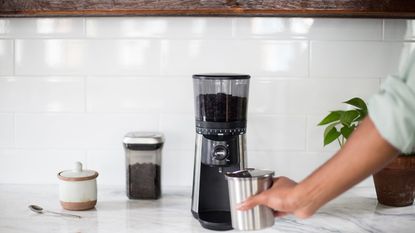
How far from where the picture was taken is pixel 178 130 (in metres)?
1.58

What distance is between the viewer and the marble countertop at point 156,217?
48.6 inches

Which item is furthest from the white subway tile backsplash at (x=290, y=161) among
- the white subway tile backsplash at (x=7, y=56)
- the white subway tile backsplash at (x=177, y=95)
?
the white subway tile backsplash at (x=7, y=56)

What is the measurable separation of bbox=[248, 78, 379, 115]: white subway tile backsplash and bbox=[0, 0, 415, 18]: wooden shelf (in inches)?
7.6

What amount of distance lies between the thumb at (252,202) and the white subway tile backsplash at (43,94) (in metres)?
0.74

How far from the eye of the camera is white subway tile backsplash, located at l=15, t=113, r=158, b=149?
158 centimetres

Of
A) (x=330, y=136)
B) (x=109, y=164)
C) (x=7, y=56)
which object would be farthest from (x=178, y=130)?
(x=7, y=56)

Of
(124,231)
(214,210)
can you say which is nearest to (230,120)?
(214,210)

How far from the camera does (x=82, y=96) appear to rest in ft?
5.19

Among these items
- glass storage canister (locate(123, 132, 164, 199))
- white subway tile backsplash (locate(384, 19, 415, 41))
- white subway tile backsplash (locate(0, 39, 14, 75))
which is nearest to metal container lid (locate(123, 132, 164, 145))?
glass storage canister (locate(123, 132, 164, 199))

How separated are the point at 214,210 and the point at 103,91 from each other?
52cm

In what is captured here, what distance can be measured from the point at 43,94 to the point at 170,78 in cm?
37

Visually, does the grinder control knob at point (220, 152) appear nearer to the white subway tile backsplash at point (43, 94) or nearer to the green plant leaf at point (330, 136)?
the green plant leaf at point (330, 136)

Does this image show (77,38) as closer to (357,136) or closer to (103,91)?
(103,91)

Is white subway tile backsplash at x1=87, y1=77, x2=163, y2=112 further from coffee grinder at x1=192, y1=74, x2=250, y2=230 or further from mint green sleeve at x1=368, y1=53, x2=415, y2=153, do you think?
mint green sleeve at x1=368, y1=53, x2=415, y2=153
